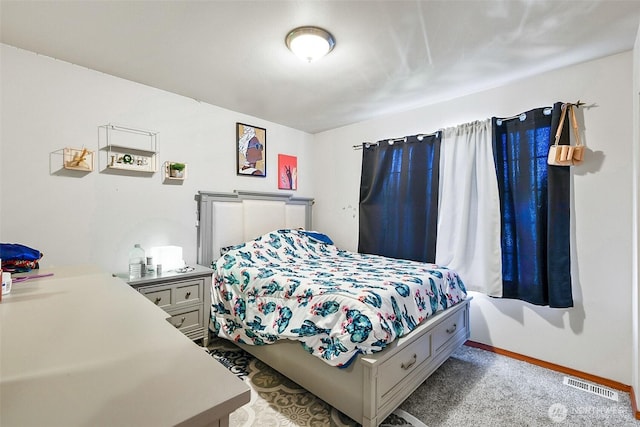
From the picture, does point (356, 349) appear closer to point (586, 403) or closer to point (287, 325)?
point (287, 325)

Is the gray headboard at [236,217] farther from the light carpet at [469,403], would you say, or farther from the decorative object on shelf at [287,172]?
the light carpet at [469,403]

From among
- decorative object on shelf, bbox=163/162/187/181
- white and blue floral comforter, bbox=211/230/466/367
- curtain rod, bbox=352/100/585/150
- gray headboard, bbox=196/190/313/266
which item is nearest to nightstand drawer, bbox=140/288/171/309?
white and blue floral comforter, bbox=211/230/466/367

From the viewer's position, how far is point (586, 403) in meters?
1.96

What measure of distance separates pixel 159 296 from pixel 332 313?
59.9 inches

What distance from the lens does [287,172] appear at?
392cm

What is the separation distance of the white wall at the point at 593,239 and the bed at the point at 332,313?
59cm

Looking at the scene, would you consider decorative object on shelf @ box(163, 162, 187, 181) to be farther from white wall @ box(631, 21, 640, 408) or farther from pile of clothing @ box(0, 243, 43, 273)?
white wall @ box(631, 21, 640, 408)

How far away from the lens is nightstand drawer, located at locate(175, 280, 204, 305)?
250 cm

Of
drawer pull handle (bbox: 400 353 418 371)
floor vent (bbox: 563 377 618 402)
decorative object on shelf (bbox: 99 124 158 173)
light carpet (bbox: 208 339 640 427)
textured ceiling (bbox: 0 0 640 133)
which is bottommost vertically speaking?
floor vent (bbox: 563 377 618 402)

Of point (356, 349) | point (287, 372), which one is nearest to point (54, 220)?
point (287, 372)

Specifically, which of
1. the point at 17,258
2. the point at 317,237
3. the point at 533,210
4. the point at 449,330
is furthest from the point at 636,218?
the point at 17,258

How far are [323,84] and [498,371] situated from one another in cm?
282

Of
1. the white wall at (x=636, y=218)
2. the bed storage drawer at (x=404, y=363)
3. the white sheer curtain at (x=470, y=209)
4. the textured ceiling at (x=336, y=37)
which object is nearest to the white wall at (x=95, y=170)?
the textured ceiling at (x=336, y=37)

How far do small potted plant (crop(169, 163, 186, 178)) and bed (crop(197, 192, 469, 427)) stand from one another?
A: 0.31 m
